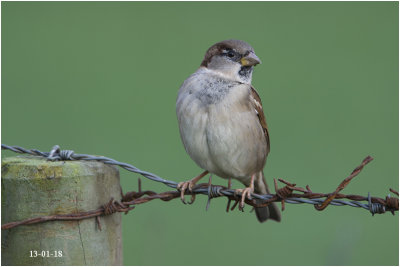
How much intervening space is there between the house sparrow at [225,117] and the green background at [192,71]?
2.13ft

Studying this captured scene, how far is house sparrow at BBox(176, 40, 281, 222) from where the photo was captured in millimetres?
3260

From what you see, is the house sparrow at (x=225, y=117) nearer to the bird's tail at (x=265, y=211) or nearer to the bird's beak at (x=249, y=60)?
the bird's beak at (x=249, y=60)

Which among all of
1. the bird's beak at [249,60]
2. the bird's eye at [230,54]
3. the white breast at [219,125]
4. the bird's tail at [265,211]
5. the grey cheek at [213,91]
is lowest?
the bird's tail at [265,211]

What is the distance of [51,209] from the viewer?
2561mm

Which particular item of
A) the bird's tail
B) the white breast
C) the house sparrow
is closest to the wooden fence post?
the house sparrow

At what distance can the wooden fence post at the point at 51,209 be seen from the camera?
256 centimetres

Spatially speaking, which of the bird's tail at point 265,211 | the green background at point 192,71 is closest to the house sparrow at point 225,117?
the bird's tail at point 265,211

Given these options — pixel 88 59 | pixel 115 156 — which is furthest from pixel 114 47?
pixel 115 156

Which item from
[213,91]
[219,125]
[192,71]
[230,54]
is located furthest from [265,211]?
[192,71]

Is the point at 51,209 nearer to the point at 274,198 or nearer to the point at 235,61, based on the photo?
the point at 274,198

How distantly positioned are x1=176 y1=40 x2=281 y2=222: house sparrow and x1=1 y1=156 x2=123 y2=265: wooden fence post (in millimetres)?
662

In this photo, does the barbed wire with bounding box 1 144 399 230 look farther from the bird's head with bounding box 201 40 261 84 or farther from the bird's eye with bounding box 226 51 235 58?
the bird's eye with bounding box 226 51 235 58

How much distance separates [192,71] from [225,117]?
14.1ft

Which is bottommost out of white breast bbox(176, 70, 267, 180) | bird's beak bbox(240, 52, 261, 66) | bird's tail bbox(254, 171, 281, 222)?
bird's tail bbox(254, 171, 281, 222)
